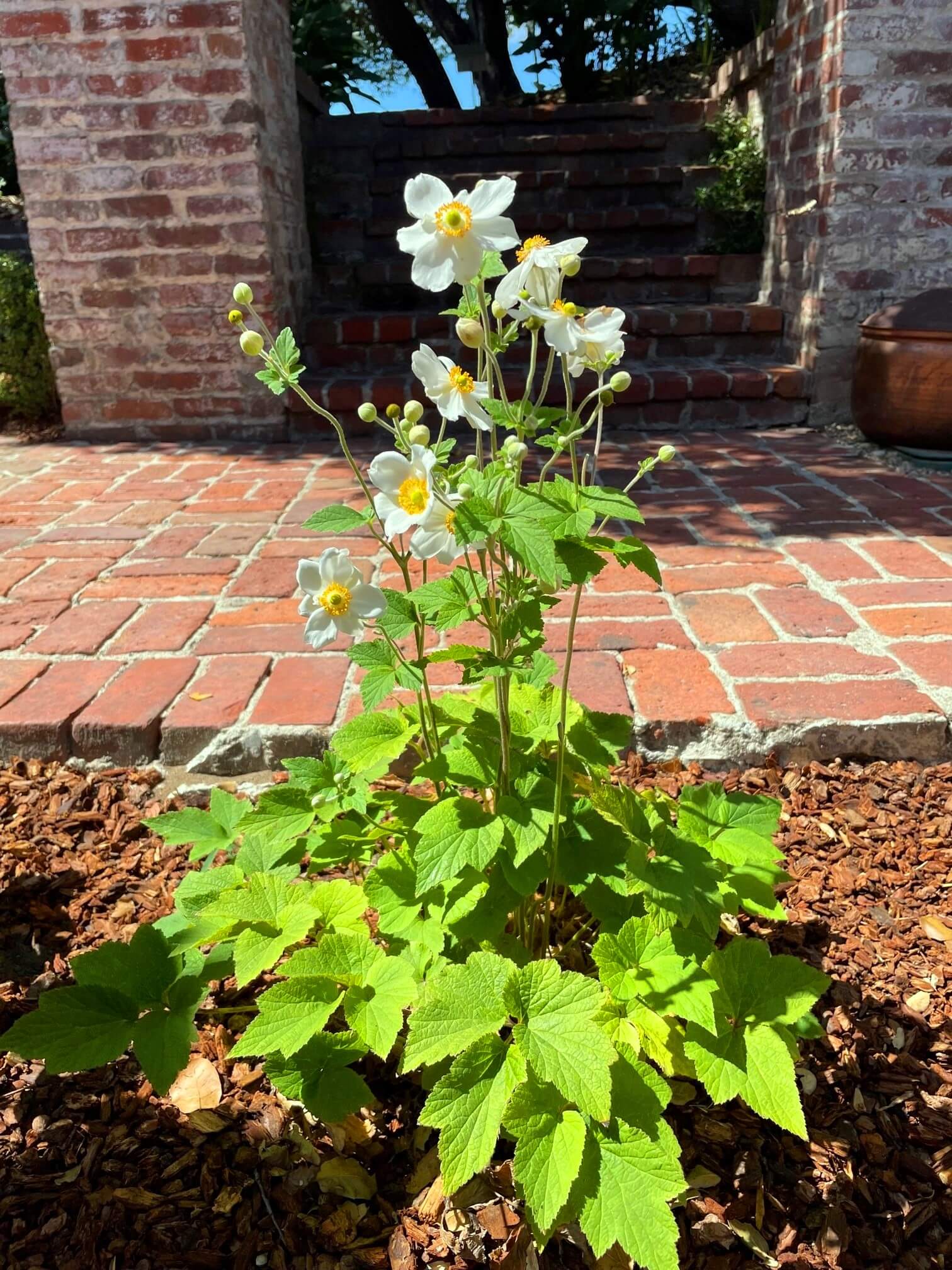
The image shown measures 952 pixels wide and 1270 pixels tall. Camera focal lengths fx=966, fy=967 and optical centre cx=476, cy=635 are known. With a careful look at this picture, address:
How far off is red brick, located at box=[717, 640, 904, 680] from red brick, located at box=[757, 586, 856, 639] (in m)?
0.08

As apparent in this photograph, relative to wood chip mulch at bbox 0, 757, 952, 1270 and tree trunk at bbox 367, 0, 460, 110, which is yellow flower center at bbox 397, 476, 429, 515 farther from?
tree trunk at bbox 367, 0, 460, 110

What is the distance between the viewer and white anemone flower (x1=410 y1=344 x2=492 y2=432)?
111 centimetres

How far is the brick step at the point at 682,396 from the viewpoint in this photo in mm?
4867

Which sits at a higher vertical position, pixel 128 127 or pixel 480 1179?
pixel 128 127

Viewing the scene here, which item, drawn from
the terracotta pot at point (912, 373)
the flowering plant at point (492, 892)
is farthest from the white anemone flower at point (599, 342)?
the terracotta pot at point (912, 373)

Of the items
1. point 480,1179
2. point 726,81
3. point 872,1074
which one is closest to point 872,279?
point 726,81

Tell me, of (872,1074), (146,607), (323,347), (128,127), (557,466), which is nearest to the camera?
(872,1074)

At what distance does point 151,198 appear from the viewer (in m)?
4.77

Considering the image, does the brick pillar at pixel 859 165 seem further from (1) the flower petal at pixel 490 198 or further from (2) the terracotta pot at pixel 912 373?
(1) the flower petal at pixel 490 198

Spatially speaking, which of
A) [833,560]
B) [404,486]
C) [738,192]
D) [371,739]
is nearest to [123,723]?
[371,739]

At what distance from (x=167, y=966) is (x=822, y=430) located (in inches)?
178

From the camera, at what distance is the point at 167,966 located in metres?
1.24

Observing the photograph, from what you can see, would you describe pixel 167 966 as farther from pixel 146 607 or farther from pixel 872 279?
pixel 872 279

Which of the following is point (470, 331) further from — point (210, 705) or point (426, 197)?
point (210, 705)
